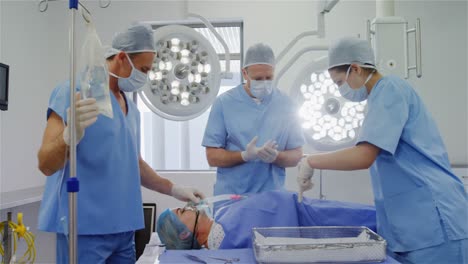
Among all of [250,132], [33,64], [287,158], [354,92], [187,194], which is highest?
[33,64]

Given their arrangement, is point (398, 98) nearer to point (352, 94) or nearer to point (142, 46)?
point (352, 94)

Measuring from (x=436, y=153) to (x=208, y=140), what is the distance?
38.4 inches

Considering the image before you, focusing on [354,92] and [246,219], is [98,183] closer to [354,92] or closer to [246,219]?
[246,219]

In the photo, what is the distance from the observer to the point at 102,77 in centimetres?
99

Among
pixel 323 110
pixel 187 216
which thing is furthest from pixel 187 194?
pixel 323 110

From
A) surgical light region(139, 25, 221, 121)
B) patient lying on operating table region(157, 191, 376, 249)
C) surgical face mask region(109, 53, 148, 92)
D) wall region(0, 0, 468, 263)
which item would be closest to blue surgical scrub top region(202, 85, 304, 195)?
patient lying on operating table region(157, 191, 376, 249)

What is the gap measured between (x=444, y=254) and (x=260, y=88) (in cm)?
98

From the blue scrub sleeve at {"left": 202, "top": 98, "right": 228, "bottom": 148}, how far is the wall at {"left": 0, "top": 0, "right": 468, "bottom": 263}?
97cm

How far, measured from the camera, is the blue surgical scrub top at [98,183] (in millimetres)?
1209

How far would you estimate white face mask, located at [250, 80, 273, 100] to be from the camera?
181 cm

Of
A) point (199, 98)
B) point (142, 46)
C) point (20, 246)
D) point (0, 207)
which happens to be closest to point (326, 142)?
point (199, 98)

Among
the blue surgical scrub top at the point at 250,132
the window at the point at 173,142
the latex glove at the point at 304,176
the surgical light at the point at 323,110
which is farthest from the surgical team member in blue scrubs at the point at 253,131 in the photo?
the window at the point at 173,142

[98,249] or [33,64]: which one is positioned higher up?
[33,64]

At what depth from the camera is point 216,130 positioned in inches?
74.5
